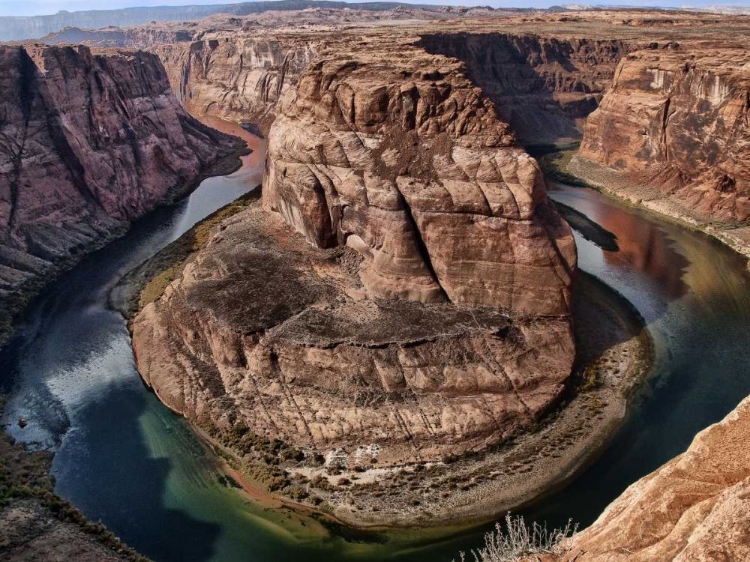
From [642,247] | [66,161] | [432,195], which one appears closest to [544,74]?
[642,247]

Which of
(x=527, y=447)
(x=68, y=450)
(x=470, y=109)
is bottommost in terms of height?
(x=68, y=450)

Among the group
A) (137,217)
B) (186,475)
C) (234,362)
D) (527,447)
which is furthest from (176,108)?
(527,447)

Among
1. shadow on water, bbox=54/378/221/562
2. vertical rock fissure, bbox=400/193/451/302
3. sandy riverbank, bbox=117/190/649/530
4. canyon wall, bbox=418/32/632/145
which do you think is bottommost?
shadow on water, bbox=54/378/221/562

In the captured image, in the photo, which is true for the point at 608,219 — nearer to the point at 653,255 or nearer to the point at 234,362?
the point at 653,255

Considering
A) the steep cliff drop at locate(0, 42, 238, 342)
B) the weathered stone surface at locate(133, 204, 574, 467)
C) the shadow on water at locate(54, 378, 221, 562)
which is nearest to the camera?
the shadow on water at locate(54, 378, 221, 562)

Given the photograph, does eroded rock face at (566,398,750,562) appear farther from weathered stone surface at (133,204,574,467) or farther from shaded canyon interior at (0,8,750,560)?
weathered stone surface at (133,204,574,467)

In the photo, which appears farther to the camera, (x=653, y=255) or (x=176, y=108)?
(x=176, y=108)

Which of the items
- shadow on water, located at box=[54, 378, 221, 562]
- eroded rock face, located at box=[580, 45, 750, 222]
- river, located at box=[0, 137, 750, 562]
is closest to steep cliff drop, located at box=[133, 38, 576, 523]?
river, located at box=[0, 137, 750, 562]
